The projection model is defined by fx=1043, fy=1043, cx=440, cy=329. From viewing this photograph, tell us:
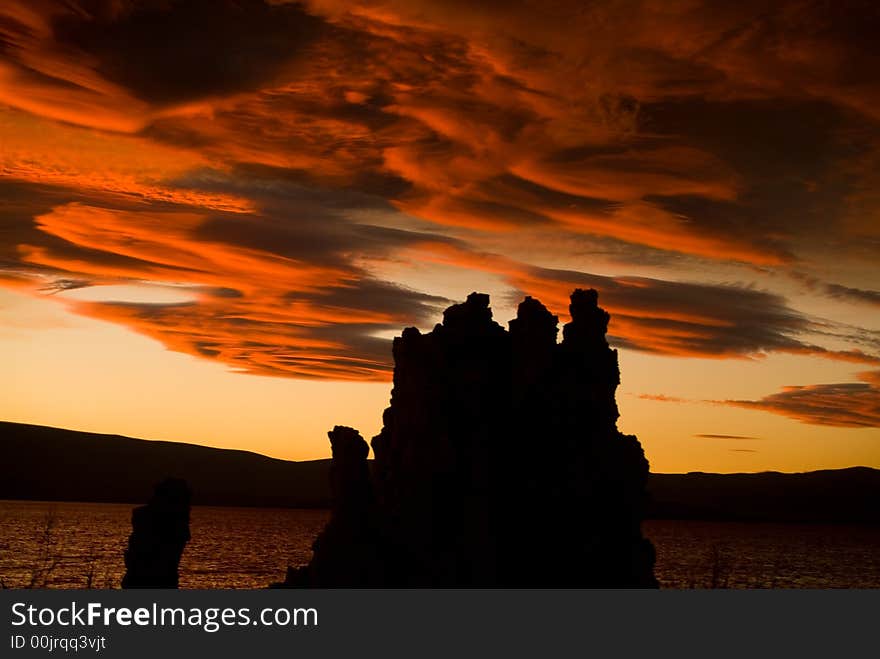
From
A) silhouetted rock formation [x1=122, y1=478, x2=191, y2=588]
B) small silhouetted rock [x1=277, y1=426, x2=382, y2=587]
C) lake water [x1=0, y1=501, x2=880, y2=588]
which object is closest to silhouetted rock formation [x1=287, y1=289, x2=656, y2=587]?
small silhouetted rock [x1=277, y1=426, x2=382, y2=587]

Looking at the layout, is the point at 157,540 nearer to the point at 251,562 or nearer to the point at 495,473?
the point at 495,473

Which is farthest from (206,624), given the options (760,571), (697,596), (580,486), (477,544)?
(760,571)

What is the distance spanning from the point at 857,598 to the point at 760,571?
380 feet

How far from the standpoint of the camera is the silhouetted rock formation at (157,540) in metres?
39.1

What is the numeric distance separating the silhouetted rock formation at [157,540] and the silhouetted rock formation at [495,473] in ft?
19.4

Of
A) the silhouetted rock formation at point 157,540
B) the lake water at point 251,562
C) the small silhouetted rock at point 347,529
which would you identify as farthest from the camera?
the lake water at point 251,562

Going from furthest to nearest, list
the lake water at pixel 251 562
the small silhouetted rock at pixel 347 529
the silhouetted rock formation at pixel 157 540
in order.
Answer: the lake water at pixel 251 562 < the small silhouetted rock at pixel 347 529 < the silhouetted rock formation at pixel 157 540

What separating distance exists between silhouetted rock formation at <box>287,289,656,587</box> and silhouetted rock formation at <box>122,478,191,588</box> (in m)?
5.91

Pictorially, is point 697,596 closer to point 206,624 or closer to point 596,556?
point 206,624

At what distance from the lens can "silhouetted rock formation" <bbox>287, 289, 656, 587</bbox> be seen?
41.7 metres

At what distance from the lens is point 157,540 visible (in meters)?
39.6

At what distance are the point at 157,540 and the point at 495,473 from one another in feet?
44.6

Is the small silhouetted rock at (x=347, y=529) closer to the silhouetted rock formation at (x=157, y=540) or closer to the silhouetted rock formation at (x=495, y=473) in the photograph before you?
the silhouetted rock formation at (x=495, y=473)

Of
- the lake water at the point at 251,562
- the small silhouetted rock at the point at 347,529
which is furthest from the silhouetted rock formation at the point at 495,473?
the lake water at the point at 251,562
